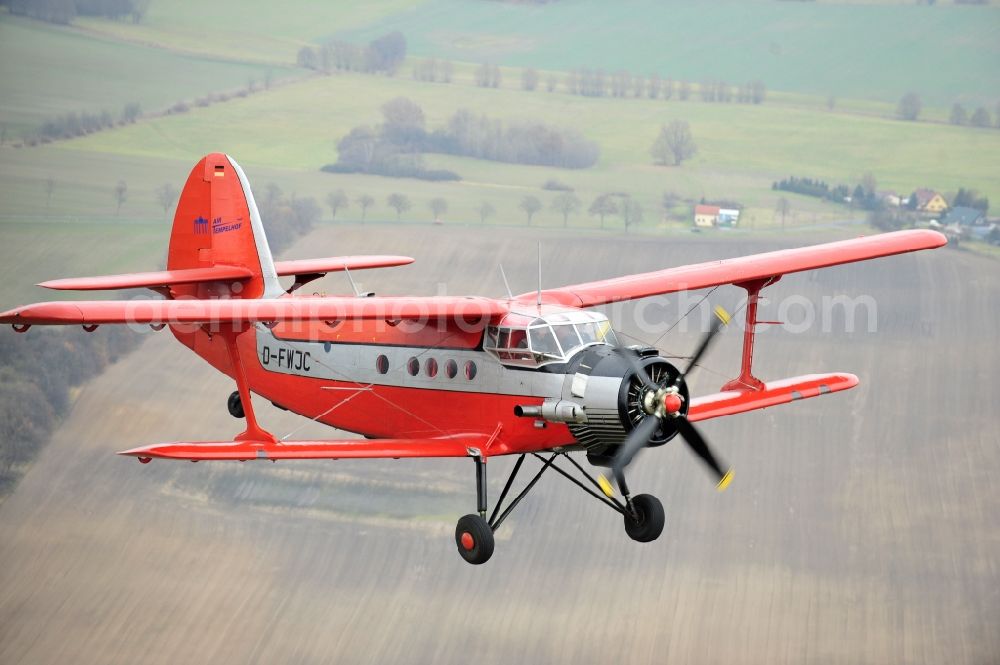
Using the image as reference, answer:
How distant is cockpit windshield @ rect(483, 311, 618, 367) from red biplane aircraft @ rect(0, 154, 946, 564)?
3cm

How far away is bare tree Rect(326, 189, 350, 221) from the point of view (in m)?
171

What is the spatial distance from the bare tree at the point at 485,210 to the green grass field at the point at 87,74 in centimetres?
4164

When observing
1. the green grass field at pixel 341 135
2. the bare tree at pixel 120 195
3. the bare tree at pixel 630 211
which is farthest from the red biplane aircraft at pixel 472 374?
the bare tree at pixel 630 211

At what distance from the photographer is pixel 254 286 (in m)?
39.2

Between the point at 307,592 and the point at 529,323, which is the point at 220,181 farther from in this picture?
the point at 307,592

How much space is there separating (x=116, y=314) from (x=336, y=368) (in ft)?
24.5

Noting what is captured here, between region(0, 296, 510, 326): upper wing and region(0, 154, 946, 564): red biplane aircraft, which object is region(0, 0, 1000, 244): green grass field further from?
region(0, 296, 510, 326): upper wing

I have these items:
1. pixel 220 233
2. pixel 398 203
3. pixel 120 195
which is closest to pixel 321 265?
pixel 220 233

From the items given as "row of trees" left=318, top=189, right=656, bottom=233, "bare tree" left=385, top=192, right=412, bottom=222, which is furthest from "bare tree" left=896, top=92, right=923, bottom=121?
"bare tree" left=385, top=192, right=412, bottom=222

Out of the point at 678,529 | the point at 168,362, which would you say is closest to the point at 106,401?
the point at 168,362

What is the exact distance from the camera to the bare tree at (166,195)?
164000 millimetres

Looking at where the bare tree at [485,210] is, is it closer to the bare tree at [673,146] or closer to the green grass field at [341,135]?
the green grass field at [341,135]

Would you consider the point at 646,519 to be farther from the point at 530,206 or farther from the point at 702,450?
the point at 530,206

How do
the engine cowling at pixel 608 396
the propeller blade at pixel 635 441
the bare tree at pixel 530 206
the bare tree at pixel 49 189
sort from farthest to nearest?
the bare tree at pixel 530 206
the bare tree at pixel 49 189
the engine cowling at pixel 608 396
the propeller blade at pixel 635 441
